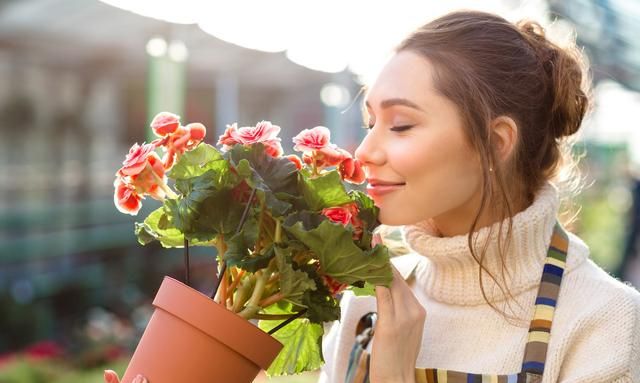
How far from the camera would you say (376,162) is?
1.71 meters

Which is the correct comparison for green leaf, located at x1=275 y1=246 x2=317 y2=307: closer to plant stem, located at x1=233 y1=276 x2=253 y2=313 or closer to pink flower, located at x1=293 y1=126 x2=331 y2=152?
plant stem, located at x1=233 y1=276 x2=253 y2=313

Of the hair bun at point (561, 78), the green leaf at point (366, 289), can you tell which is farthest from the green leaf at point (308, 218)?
the hair bun at point (561, 78)

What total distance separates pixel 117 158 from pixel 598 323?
6.38 m

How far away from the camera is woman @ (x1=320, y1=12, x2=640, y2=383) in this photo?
1.69m

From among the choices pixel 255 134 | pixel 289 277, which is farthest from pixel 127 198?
pixel 289 277

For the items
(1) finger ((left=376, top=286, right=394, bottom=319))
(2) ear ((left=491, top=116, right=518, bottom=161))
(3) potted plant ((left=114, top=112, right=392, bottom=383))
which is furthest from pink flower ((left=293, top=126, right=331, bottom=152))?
(2) ear ((left=491, top=116, right=518, bottom=161))

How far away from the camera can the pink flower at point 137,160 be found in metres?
1.51

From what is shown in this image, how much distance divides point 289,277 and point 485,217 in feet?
2.18

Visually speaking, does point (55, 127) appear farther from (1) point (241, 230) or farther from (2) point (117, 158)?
(1) point (241, 230)

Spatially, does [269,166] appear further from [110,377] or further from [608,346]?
[608,346]

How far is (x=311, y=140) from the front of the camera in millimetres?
1561

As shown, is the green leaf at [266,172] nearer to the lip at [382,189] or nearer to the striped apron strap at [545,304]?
the lip at [382,189]

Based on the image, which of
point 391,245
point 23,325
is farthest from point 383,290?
point 23,325

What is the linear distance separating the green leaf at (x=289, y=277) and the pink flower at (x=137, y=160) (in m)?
0.33
